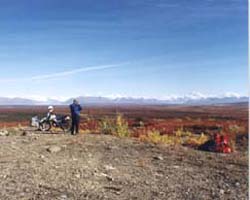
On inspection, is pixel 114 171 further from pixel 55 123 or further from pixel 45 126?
pixel 45 126

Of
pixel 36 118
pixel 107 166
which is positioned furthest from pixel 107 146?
pixel 36 118

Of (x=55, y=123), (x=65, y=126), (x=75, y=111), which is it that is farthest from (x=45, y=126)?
(x=75, y=111)

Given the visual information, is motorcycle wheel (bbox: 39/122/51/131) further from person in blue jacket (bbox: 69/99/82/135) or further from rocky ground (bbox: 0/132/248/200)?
rocky ground (bbox: 0/132/248/200)

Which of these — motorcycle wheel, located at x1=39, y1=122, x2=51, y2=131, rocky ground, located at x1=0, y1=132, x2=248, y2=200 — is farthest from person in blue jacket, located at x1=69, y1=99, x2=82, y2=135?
motorcycle wheel, located at x1=39, y1=122, x2=51, y2=131

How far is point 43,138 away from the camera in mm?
11383

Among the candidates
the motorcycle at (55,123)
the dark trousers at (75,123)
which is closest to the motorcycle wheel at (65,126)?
the motorcycle at (55,123)

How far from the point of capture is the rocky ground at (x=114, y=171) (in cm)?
658

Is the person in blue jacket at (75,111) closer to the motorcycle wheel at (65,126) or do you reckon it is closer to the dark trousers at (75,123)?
the dark trousers at (75,123)

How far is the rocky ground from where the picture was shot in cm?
658

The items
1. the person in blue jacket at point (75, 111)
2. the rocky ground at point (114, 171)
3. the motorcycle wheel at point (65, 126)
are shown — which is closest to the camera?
the rocky ground at point (114, 171)

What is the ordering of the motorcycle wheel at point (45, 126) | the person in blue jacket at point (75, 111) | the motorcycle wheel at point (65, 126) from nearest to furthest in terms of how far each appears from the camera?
the person in blue jacket at point (75, 111) < the motorcycle wheel at point (65, 126) < the motorcycle wheel at point (45, 126)

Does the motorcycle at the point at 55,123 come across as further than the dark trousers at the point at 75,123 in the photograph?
Yes

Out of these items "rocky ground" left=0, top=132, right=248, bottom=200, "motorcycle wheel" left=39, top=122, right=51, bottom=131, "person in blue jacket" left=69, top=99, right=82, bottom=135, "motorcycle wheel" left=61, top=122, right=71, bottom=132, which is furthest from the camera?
"motorcycle wheel" left=39, top=122, right=51, bottom=131

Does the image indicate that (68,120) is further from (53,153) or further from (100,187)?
(100,187)
